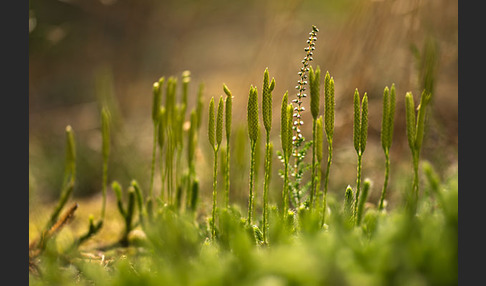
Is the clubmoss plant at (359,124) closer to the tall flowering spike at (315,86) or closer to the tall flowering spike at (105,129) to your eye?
the tall flowering spike at (315,86)

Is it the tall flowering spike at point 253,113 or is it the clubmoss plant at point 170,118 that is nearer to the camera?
the tall flowering spike at point 253,113

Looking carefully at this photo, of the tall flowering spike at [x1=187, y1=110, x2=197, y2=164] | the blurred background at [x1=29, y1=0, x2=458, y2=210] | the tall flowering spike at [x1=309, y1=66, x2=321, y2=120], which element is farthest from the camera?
Answer: the blurred background at [x1=29, y1=0, x2=458, y2=210]

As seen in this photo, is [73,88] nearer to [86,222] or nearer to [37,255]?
[86,222]

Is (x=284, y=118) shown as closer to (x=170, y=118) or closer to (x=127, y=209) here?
(x=170, y=118)

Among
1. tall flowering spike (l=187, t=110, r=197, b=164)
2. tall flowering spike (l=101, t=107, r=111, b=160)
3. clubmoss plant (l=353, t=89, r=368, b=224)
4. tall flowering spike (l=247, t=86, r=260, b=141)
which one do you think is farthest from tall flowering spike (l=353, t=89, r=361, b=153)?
tall flowering spike (l=101, t=107, r=111, b=160)

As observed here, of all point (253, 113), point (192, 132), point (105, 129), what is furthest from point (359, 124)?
point (105, 129)

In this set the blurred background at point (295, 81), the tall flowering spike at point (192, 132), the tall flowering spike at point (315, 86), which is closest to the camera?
the tall flowering spike at point (315, 86)

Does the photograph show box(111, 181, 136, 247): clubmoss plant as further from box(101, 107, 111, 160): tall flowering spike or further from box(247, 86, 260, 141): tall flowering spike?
box(247, 86, 260, 141): tall flowering spike

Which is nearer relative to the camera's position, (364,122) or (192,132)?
(364,122)

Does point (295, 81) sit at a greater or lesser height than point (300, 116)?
greater

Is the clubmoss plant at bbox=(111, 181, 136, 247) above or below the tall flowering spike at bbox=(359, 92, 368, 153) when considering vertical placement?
below

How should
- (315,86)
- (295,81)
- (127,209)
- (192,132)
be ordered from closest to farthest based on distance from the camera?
(315,86), (192,132), (127,209), (295,81)

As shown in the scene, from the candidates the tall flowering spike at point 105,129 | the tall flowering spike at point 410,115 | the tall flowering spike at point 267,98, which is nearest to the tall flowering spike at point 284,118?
the tall flowering spike at point 267,98
